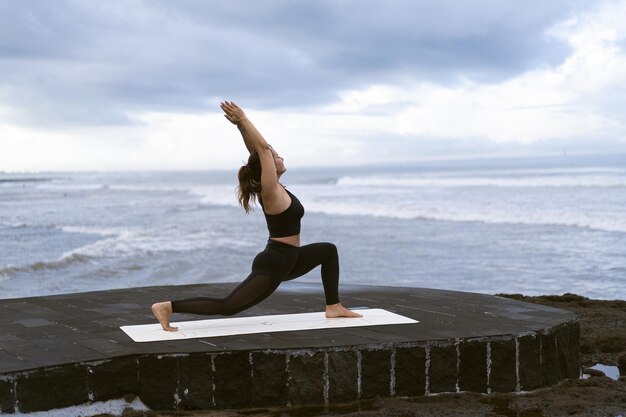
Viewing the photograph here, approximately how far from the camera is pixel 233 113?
5.48 meters

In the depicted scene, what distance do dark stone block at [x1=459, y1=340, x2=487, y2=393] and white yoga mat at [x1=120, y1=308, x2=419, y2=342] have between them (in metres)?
0.75

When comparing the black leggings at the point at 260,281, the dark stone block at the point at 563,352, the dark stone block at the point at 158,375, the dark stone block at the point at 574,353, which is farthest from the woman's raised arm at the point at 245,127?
the dark stone block at the point at 574,353

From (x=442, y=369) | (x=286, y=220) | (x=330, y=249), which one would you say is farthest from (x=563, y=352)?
(x=286, y=220)

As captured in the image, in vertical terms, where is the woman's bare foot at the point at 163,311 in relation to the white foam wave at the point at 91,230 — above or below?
above

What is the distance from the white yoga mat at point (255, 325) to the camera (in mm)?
5710

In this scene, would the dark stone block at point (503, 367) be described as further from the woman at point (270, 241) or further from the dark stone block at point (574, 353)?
the woman at point (270, 241)

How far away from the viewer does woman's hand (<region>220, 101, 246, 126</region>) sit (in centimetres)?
546

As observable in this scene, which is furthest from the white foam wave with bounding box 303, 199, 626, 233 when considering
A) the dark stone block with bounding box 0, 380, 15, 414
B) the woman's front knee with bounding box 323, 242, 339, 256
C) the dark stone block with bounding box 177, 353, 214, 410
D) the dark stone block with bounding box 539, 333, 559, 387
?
the dark stone block with bounding box 0, 380, 15, 414

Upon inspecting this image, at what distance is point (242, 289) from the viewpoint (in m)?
5.80

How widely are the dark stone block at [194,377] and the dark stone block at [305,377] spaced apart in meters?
0.53

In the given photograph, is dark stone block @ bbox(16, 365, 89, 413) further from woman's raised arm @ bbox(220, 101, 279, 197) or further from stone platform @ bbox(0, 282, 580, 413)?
woman's raised arm @ bbox(220, 101, 279, 197)

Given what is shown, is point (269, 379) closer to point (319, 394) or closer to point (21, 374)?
point (319, 394)

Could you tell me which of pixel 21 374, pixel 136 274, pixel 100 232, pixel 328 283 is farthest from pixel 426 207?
pixel 21 374

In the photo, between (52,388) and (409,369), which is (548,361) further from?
(52,388)
